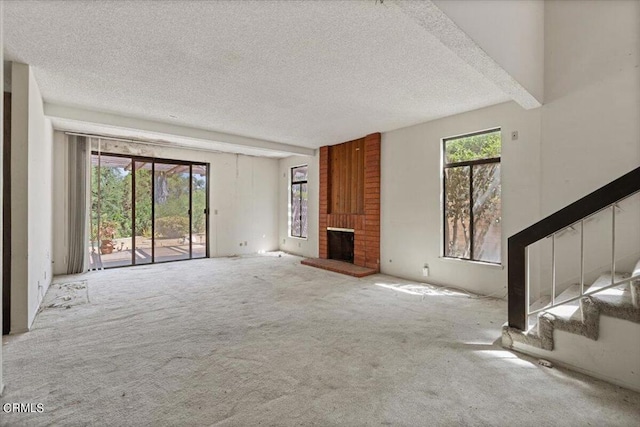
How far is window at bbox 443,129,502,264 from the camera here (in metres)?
4.24

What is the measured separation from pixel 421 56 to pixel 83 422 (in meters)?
3.68

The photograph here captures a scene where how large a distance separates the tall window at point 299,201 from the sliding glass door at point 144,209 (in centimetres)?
226

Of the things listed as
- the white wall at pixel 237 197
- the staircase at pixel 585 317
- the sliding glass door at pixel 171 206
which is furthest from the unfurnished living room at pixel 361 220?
the white wall at pixel 237 197

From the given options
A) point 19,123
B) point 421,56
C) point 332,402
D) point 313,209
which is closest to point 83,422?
point 332,402

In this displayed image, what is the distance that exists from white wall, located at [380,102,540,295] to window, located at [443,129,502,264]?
13 cm

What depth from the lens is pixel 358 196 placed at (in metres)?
6.25

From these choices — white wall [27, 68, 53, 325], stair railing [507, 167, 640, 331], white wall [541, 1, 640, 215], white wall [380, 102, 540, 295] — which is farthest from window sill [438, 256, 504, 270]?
white wall [27, 68, 53, 325]

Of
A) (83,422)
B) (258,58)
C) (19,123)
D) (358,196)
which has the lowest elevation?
(83,422)

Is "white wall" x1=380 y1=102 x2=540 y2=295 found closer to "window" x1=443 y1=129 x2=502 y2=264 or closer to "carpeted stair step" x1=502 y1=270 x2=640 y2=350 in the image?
"window" x1=443 y1=129 x2=502 y2=264

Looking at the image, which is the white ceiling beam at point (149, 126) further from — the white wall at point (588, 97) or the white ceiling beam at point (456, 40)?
the white wall at point (588, 97)

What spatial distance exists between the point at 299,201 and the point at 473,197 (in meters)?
4.63

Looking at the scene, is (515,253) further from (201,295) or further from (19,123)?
(19,123)

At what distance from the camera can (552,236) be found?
2.38m

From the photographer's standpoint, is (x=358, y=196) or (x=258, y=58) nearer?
(x=258, y=58)
